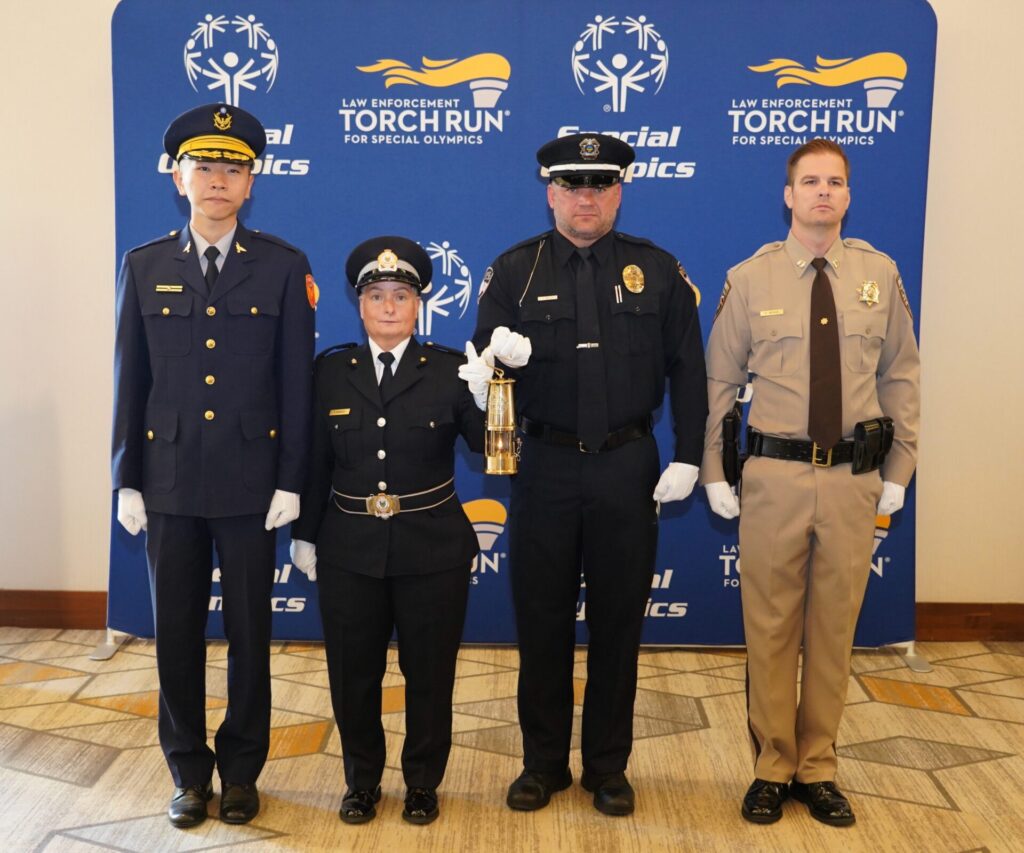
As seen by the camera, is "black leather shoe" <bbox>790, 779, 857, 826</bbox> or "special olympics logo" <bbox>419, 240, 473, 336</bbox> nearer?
"black leather shoe" <bbox>790, 779, 857, 826</bbox>

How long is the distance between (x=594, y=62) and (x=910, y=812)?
267cm

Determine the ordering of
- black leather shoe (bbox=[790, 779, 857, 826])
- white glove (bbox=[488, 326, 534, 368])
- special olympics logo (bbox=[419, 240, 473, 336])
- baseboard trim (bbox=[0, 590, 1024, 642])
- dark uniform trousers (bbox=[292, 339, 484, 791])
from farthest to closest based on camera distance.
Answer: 1. baseboard trim (bbox=[0, 590, 1024, 642])
2. special olympics logo (bbox=[419, 240, 473, 336])
3. black leather shoe (bbox=[790, 779, 857, 826])
4. dark uniform trousers (bbox=[292, 339, 484, 791])
5. white glove (bbox=[488, 326, 534, 368])

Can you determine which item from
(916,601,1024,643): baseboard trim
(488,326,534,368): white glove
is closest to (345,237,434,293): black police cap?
(488,326,534,368): white glove

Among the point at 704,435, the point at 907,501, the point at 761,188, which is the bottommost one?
the point at 907,501

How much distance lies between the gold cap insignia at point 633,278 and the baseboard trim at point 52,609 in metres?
2.76

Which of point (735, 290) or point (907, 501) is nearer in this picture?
point (735, 290)

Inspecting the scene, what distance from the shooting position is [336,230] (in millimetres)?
4148

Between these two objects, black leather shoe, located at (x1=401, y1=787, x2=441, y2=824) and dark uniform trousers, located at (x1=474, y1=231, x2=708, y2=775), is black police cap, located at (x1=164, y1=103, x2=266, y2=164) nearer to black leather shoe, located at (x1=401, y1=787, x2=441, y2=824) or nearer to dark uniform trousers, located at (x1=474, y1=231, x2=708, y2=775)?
dark uniform trousers, located at (x1=474, y1=231, x2=708, y2=775)

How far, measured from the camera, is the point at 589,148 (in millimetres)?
2873

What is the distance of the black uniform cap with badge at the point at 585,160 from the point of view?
287 centimetres

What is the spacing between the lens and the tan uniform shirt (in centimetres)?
291

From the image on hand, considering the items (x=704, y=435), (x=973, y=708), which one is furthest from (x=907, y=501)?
(x=704, y=435)

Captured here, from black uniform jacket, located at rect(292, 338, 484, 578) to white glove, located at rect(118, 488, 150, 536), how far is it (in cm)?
40

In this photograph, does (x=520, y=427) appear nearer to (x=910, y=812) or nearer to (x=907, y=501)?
(x=910, y=812)
